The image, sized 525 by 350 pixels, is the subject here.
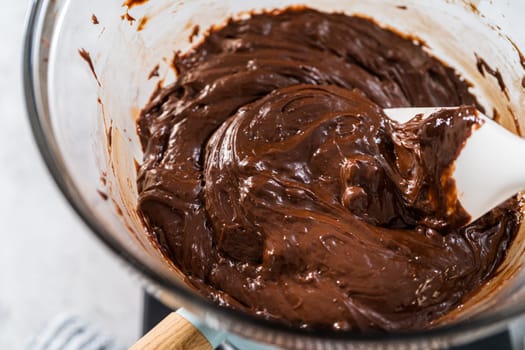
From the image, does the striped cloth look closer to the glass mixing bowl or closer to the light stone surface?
the light stone surface

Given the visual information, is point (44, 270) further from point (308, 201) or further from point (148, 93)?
point (308, 201)

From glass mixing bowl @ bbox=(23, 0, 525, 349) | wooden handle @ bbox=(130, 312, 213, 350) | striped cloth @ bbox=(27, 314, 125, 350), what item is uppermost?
Result: glass mixing bowl @ bbox=(23, 0, 525, 349)

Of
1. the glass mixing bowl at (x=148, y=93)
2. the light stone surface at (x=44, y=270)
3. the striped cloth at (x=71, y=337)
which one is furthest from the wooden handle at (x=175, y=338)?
the light stone surface at (x=44, y=270)

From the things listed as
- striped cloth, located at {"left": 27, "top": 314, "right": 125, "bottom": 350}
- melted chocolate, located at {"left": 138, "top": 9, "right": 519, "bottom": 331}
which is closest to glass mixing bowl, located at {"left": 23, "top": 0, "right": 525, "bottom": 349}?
melted chocolate, located at {"left": 138, "top": 9, "right": 519, "bottom": 331}

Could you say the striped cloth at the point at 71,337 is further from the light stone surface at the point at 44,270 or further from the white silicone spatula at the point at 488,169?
the white silicone spatula at the point at 488,169

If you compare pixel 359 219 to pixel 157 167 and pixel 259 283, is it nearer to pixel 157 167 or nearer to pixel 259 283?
pixel 259 283
